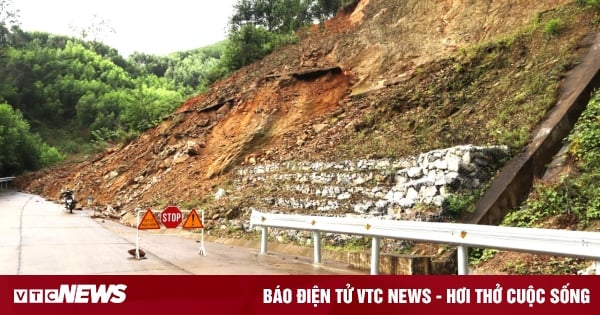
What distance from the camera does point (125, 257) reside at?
1002 centimetres

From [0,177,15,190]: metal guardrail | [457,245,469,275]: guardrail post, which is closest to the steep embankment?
[457,245,469,275]: guardrail post

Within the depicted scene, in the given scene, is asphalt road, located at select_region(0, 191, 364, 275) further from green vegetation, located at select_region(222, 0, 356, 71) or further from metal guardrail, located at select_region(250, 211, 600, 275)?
green vegetation, located at select_region(222, 0, 356, 71)

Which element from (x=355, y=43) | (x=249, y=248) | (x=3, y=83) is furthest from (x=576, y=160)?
(x=3, y=83)

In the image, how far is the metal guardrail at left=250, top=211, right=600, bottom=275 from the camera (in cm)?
541

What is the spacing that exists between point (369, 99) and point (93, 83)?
93124 millimetres

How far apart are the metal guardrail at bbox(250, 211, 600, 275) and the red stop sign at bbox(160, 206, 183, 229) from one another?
2.65 meters

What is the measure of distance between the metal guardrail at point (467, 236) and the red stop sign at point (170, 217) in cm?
265

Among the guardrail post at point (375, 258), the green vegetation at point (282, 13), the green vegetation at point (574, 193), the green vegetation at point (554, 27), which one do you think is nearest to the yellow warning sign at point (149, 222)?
the guardrail post at point (375, 258)

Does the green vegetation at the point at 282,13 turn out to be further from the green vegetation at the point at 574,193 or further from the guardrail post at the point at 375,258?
the guardrail post at the point at 375,258

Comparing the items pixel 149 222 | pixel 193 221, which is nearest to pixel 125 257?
pixel 149 222

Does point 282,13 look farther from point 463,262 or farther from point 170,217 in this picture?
point 463,262

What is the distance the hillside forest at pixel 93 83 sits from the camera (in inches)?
1371

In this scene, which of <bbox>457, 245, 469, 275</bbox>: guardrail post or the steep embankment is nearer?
<bbox>457, 245, 469, 275</bbox>: guardrail post

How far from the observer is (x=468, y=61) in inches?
673
